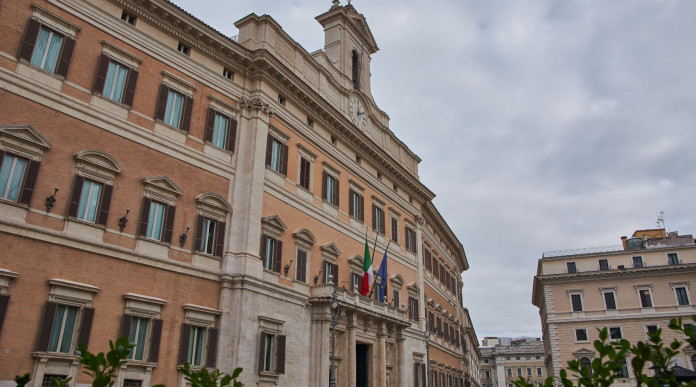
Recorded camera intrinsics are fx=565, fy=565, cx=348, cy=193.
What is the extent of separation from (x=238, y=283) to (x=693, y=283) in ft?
136

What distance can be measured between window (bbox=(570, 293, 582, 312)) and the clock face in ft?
94.0

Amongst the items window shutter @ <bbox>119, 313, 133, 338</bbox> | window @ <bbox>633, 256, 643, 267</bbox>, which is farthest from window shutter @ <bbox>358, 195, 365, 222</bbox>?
window @ <bbox>633, 256, 643, 267</bbox>

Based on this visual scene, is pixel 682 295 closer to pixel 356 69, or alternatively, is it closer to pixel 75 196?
pixel 356 69

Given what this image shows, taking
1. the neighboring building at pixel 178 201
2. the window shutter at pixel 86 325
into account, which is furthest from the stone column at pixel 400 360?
the window shutter at pixel 86 325

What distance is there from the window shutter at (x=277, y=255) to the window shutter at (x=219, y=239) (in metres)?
2.52

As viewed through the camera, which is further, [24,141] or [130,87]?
[130,87]

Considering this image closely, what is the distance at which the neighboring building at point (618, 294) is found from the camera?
46188 mm

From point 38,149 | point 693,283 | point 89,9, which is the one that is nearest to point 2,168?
point 38,149

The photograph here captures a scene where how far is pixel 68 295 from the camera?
15.6 meters

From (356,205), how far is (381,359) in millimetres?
7779

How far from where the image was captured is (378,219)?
31.7 m

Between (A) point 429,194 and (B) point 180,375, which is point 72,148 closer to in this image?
(B) point 180,375

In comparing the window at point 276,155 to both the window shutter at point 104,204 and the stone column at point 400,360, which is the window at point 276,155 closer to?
the window shutter at point 104,204

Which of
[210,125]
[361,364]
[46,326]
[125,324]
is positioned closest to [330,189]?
[210,125]
